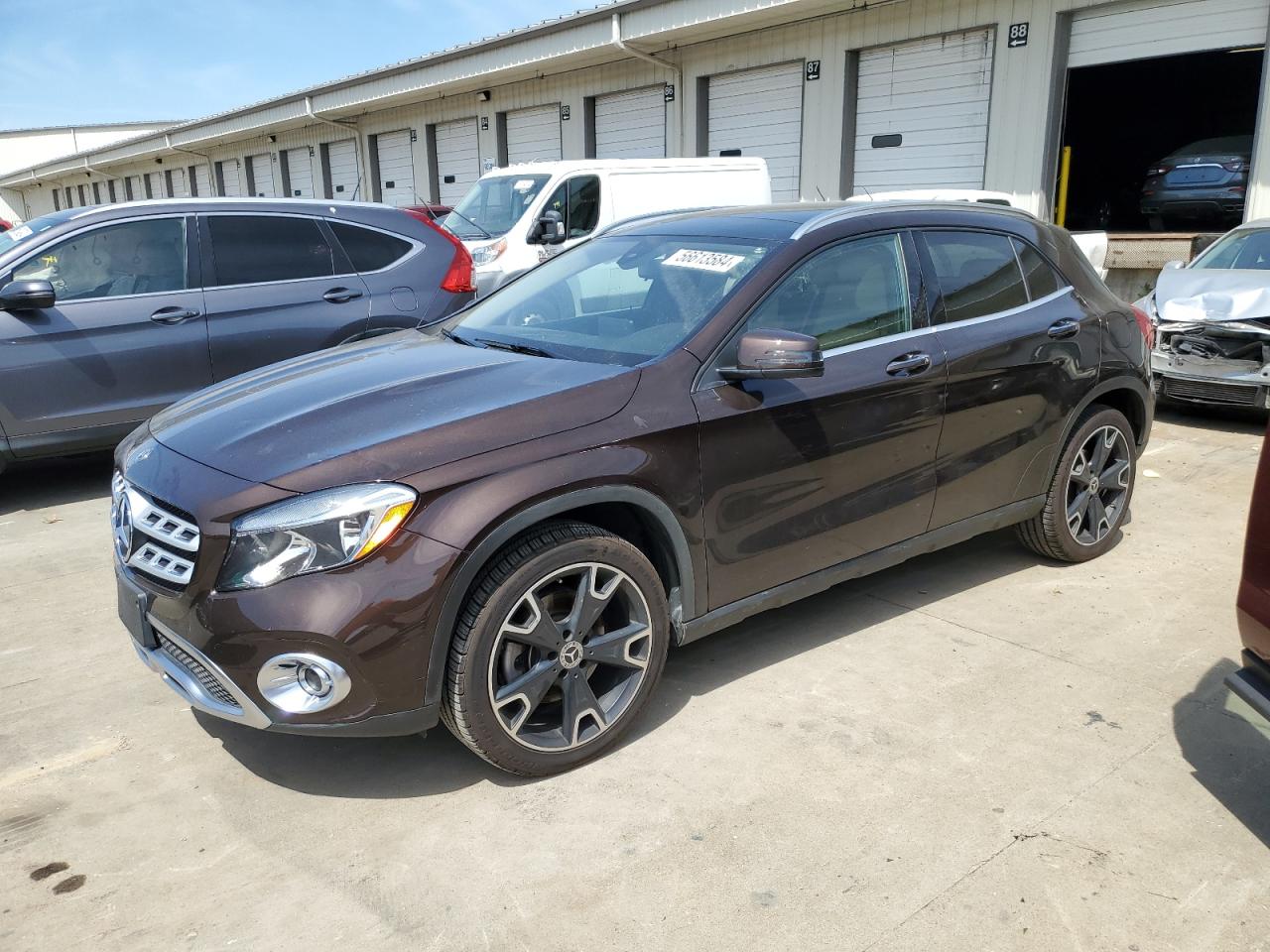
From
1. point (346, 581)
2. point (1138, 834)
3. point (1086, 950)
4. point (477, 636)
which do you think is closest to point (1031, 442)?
point (1138, 834)

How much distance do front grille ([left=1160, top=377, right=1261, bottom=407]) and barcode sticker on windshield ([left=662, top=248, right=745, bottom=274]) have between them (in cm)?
560

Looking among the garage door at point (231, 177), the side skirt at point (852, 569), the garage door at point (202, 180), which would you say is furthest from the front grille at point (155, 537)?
the garage door at point (202, 180)

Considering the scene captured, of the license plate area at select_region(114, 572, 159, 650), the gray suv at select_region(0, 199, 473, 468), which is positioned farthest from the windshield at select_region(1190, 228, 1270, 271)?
the license plate area at select_region(114, 572, 159, 650)

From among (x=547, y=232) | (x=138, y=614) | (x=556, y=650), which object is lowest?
(x=556, y=650)

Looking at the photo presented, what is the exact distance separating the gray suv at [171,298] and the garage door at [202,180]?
3099 cm

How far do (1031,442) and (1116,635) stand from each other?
0.87m

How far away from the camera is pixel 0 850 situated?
2758 mm

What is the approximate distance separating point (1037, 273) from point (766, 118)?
11525 mm

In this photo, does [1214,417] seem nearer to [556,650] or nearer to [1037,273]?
[1037,273]

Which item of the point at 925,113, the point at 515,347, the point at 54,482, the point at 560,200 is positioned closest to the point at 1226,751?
the point at 515,347

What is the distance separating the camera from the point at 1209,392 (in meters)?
7.60

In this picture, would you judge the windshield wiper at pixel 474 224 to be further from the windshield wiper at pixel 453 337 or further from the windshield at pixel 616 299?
the windshield wiper at pixel 453 337

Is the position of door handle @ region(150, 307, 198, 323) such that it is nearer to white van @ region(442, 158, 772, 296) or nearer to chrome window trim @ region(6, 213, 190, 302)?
chrome window trim @ region(6, 213, 190, 302)

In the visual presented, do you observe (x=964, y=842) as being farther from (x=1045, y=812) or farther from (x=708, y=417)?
(x=708, y=417)
